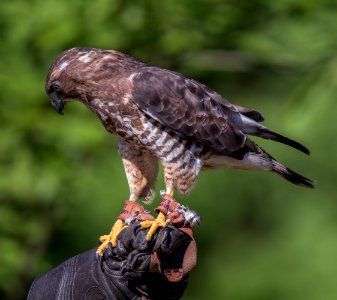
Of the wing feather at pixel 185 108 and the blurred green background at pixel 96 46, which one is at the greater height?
the wing feather at pixel 185 108

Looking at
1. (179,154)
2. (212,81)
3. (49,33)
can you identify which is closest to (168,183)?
(179,154)

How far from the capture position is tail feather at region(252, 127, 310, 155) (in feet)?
17.3

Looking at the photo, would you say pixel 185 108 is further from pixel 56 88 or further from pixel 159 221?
pixel 159 221

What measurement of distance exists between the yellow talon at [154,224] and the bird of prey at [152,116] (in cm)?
25

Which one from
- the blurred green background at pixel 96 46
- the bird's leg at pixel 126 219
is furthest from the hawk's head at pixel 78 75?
the blurred green background at pixel 96 46

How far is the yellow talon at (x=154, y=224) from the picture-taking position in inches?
176

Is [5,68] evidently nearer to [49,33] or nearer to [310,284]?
[49,33]

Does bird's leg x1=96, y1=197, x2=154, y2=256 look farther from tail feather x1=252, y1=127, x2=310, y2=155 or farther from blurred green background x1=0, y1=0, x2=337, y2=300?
blurred green background x1=0, y1=0, x2=337, y2=300

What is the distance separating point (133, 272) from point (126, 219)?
1.61ft

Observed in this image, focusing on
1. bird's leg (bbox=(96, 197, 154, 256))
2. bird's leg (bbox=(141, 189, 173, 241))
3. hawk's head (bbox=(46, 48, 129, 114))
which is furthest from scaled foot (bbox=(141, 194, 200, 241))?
hawk's head (bbox=(46, 48, 129, 114))

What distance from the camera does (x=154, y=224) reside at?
4.59 m

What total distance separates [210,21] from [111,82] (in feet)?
6.54

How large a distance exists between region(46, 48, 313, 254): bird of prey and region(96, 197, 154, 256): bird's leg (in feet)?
0.09

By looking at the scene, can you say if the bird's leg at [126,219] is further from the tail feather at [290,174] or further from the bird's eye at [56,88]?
the tail feather at [290,174]
